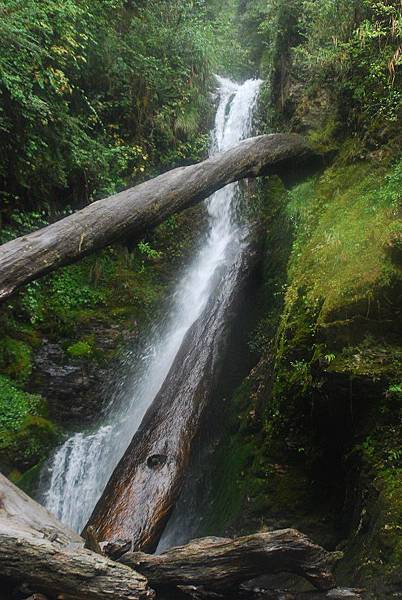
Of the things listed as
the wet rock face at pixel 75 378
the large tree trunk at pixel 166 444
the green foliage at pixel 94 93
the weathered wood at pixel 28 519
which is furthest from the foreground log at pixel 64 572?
the green foliage at pixel 94 93

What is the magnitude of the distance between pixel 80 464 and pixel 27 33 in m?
6.31

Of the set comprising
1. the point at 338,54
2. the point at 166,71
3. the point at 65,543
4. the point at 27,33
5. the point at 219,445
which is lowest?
the point at 65,543

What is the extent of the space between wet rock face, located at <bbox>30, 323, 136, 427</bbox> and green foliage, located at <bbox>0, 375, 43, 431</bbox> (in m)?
0.30

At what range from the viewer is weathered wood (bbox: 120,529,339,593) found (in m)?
3.52

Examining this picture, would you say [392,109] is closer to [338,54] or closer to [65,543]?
[338,54]

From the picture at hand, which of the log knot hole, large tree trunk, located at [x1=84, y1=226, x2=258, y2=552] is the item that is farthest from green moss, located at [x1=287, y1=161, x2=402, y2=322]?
the log knot hole

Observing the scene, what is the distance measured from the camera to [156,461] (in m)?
5.35

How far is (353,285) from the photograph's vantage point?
4895 millimetres

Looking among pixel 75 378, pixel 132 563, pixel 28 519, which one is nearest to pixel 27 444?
pixel 75 378

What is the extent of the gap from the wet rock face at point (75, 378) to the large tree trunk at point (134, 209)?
12.8 ft

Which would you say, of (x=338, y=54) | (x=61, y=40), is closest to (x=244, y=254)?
(x=338, y=54)

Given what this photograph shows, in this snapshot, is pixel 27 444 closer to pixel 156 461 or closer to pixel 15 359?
pixel 15 359

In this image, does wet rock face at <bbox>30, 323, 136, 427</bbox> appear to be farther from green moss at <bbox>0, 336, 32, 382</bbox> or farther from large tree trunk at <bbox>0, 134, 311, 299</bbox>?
large tree trunk at <bbox>0, 134, 311, 299</bbox>

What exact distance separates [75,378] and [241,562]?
5.92 metres
